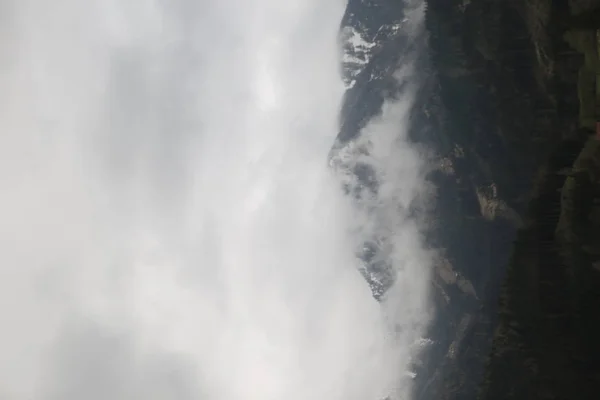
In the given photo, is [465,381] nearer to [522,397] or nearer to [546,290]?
[522,397]

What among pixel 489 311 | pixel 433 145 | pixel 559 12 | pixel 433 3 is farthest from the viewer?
pixel 433 145

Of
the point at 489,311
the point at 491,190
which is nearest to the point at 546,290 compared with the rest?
the point at 489,311

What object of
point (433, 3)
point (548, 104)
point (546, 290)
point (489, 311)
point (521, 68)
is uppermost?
point (433, 3)

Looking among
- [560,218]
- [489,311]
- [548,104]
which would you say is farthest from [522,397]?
[548,104]

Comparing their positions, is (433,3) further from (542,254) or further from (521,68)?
(542,254)

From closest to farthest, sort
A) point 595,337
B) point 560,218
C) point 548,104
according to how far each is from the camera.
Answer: point 595,337 < point 560,218 < point 548,104

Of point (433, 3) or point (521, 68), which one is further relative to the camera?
point (433, 3)

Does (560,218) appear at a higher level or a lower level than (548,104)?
lower
